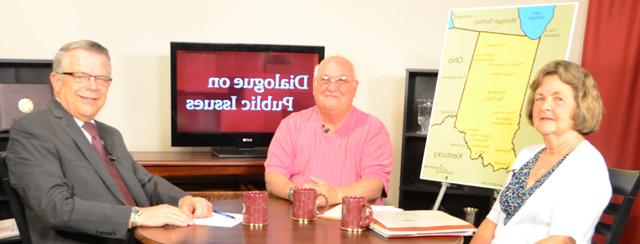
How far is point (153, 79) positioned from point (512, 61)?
2.11 meters

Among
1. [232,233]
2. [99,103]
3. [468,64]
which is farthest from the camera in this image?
[468,64]

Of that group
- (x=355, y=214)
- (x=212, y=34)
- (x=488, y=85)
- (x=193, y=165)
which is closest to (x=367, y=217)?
(x=355, y=214)

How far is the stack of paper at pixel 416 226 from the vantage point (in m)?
1.95

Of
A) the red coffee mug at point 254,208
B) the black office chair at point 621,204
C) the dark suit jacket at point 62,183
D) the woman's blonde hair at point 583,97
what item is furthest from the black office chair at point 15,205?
the black office chair at point 621,204

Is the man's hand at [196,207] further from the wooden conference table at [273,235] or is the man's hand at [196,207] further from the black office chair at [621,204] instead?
the black office chair at [621,204]

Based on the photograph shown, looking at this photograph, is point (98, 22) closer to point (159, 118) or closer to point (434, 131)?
point (159, 118)

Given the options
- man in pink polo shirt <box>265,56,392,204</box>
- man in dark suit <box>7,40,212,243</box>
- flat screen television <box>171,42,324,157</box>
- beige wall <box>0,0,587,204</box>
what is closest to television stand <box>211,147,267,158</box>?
flat screen television <box>171,42,324,157</box>

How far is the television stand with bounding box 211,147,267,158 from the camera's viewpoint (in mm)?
3634

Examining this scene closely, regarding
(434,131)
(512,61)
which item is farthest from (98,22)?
(512,61)

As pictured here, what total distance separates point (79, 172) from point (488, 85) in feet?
6.14

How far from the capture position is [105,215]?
1925mm

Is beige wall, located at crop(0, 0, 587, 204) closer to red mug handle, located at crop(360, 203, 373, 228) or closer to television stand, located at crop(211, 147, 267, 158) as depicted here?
television stand, located at crop(211, 147, 267, 158)

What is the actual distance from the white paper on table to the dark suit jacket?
0.23 metres

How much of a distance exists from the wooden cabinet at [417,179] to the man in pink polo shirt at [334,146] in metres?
1.10
